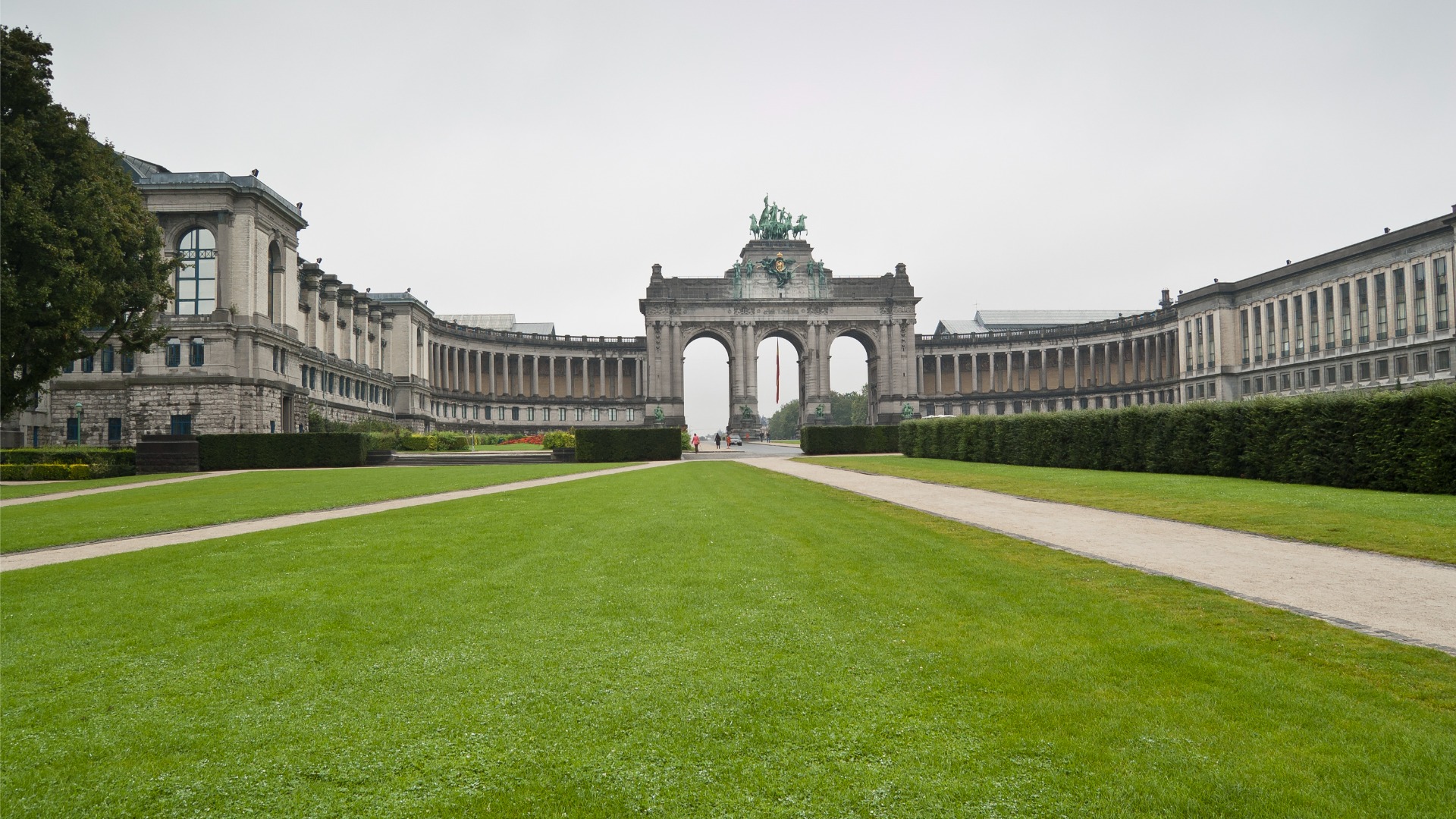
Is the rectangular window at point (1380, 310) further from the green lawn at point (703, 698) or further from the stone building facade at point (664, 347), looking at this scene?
the green lawn at point (703, 698)

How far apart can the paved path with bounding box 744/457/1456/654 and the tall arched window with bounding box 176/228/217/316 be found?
5256 centimetres

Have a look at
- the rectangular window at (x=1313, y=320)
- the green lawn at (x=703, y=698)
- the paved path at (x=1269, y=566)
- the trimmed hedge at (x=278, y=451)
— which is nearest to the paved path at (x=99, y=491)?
the trimmed hedge at (x=278, y=451)

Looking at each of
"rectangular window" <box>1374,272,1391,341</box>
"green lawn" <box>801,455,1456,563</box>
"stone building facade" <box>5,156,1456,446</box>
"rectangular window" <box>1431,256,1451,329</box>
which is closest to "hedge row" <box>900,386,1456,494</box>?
"green lawn" <box>801,455,1456,563</box>

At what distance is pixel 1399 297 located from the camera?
65875 mm

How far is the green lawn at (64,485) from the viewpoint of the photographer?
26.9m

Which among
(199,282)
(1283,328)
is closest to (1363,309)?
(1283,328)

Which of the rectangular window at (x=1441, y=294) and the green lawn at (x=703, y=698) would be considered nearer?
the green lawn at (x=703, y=698)

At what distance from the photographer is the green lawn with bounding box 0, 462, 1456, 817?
390cm

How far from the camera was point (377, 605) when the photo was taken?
7.66 m

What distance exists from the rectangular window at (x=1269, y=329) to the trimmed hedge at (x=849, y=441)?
49825 mm

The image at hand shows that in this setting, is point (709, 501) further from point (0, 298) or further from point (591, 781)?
point (0, 298)

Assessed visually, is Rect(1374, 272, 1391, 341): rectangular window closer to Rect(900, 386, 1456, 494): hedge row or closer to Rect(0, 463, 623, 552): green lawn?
Rect(900, 386, 1456, 494): hedge row

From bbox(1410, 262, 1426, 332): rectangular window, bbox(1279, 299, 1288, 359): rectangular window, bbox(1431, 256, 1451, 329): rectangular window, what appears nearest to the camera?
bbox(1431, 256, 1451, 329): rectangular window

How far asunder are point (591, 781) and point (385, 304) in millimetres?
88274
